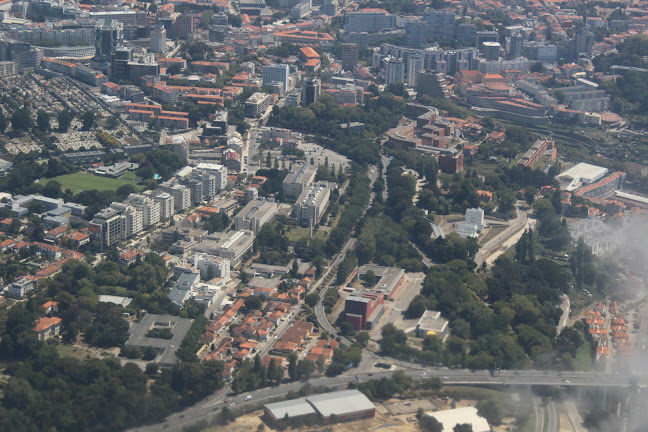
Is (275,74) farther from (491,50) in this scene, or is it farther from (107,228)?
(107,228)

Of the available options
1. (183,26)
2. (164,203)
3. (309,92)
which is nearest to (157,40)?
(183,26)

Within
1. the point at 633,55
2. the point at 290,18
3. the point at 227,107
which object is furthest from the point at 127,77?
the point at 633,55

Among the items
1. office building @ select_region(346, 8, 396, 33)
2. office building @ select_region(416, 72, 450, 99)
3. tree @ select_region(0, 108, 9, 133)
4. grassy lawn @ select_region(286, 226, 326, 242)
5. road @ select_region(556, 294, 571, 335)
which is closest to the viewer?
road @ select_region(556, 294, 571, 335)

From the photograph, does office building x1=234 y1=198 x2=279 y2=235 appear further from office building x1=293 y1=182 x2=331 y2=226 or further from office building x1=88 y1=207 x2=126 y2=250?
office building x1=88 y1=207 x2=126 y2=250

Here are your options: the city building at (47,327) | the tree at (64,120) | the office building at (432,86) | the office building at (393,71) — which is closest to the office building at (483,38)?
the office building at (393,71)

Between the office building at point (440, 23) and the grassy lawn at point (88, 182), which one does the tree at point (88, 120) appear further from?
the office building at point (440, 23)

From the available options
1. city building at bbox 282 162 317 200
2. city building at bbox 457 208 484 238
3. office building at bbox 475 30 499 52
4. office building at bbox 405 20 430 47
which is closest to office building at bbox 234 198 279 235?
city building at bbox 282 162 317 200
